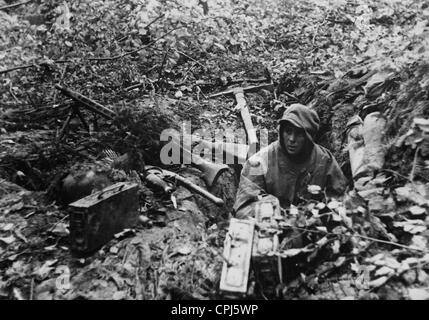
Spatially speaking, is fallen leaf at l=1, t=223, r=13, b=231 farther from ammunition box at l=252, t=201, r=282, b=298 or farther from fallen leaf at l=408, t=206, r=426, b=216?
fallen leaf at l=408, t=206, r=426, b=216

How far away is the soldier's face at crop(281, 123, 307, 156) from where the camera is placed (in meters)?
4.61

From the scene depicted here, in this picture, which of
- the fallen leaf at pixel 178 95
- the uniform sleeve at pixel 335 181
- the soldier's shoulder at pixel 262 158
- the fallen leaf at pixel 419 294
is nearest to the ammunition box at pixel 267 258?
the fallen leaf at pixel 419 294

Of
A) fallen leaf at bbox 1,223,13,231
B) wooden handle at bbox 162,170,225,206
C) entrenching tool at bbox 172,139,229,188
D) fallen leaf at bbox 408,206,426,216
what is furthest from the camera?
entrenching tool at bbox 172,139,229,188

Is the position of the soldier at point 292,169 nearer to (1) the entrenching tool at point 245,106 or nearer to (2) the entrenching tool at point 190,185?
(2) the entrenching tool at point 190,185

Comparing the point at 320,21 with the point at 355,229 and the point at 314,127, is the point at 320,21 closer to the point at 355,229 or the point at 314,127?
the point at 314,127

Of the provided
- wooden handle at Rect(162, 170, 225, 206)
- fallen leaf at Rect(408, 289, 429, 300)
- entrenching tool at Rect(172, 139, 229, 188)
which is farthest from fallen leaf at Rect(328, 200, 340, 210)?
entrenching tool at Rect(172, 139, 229, 188)

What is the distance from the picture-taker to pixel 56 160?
16.9ft

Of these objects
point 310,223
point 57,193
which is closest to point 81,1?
point 57,193

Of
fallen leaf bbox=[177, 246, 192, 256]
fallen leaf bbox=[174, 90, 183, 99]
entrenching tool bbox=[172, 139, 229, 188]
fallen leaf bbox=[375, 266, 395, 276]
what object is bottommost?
fallen leaf bbox=[375, 266, 395, 276]

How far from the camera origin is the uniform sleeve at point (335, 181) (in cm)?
445

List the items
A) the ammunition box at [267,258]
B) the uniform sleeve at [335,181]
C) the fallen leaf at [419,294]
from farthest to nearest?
1. the uniform sleeve at [335,181]
2. the ammunition box at [267,258]
3. the fallen leaf at [419,294]

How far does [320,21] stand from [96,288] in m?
8.53

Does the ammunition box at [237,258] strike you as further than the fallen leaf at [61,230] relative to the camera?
No

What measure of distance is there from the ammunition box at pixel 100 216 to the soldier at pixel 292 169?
146cm
